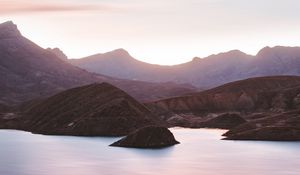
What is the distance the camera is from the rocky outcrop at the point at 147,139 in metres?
132

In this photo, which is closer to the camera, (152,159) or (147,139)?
(152,159)

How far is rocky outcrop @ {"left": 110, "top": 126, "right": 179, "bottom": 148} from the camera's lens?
13250 cm

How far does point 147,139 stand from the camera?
436 ft

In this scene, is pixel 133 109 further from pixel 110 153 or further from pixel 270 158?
pixel 270 158

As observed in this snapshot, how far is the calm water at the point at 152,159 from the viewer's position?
9262 cm

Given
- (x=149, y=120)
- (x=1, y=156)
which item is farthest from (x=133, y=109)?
(x=1, y=156)

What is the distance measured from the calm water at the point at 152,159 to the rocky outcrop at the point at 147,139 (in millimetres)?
3587

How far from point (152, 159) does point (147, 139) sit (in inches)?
966

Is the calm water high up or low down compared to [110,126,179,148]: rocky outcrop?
down

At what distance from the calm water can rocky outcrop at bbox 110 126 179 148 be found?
359 centimetres

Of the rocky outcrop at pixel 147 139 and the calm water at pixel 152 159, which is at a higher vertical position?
the rocky outcrop at pixel 147 139

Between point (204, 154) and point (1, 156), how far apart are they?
46.2 m

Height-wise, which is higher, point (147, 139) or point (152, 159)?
point (147, 139)

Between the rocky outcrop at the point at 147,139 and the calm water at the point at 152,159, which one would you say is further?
the rocky outcrop at the point at 147,139
